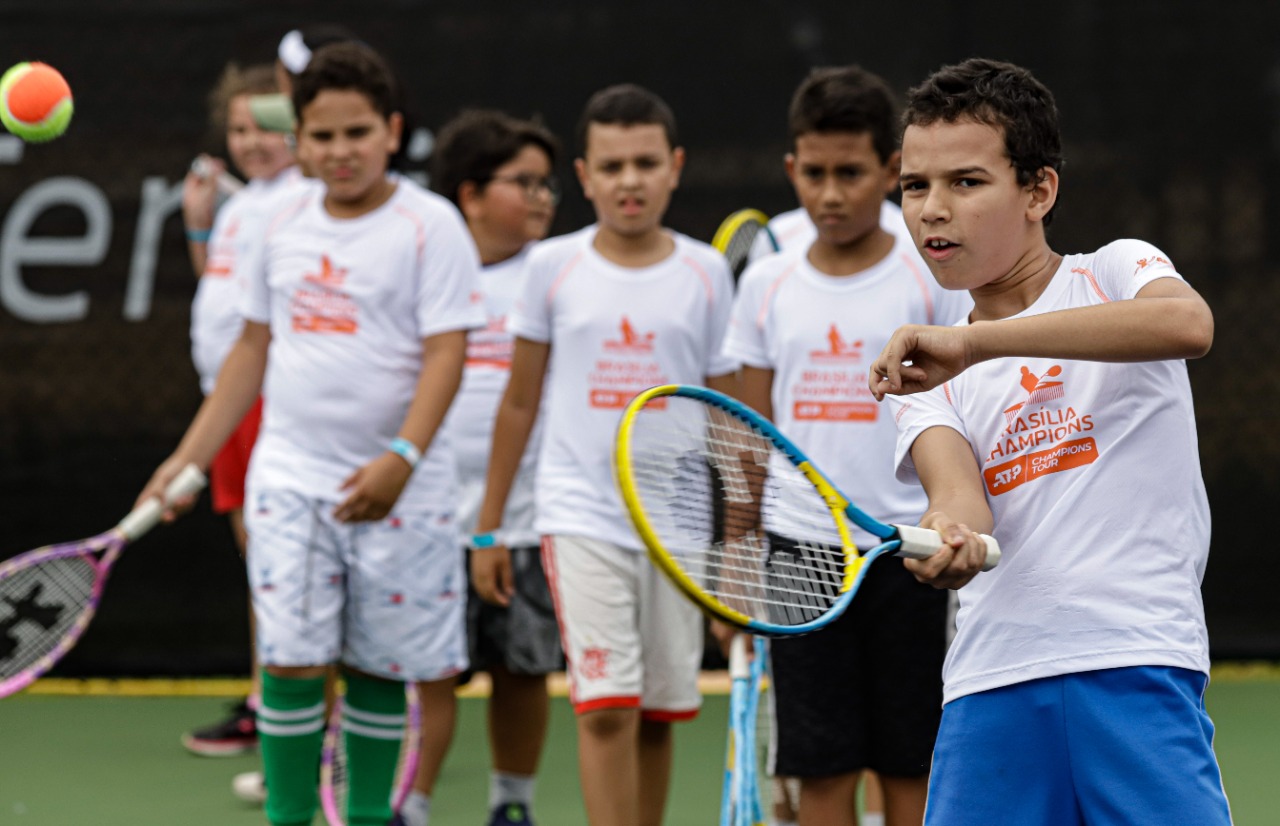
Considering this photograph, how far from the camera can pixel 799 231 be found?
164 inches

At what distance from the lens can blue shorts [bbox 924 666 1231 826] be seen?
6.67 ft

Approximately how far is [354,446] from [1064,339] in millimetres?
1919

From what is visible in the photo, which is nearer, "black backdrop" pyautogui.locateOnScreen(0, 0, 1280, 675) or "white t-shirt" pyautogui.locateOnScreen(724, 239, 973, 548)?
"white t-shirt" pyautogui.locateOnScreen(724, 239, 973, 548)

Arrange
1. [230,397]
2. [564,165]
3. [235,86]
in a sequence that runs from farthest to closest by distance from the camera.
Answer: [564,165], [235,86], [230,397]

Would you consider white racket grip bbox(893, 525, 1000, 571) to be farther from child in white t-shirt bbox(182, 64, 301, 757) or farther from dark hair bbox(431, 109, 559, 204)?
child in white t-shirt bbox(182, 64, 301, 757)

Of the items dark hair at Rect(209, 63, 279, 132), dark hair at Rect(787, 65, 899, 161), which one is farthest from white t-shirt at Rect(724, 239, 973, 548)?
dark hair at Rect(209, 63, 279, 132)

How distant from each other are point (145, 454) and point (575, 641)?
2461mm

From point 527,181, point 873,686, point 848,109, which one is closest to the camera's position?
point 873,686

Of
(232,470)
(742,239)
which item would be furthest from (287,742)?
(232,470)

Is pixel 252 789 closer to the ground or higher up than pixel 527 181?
closer to the ground

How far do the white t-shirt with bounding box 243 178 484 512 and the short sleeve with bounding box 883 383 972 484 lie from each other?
1.51m

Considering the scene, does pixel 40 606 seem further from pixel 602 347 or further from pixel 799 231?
pixel 799 231

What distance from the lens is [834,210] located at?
3230mm

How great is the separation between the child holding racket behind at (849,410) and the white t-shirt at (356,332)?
64cm
